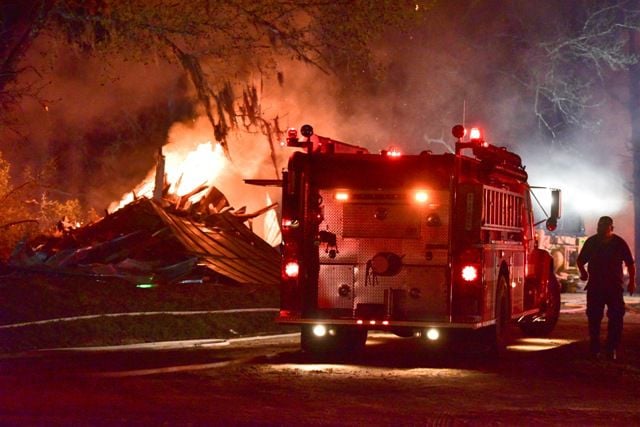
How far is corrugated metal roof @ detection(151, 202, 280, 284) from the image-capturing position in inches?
813

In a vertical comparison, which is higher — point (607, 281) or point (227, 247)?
point (227, 247)

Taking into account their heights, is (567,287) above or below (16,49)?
below

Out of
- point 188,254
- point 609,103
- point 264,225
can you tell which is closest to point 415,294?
point 188,254

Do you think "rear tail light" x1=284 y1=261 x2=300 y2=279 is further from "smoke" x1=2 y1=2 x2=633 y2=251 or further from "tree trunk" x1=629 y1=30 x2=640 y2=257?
"tree trunk" x1=629 y1=30 x2=640 y2=257

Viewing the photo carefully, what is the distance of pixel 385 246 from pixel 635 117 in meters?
21.5

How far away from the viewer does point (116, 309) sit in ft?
54.9

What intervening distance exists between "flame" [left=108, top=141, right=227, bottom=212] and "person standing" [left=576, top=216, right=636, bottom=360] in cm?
1307

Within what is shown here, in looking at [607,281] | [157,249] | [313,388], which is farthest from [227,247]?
[313,388]

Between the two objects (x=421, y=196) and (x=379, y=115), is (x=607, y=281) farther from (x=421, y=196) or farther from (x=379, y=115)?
(x=379, y=115)

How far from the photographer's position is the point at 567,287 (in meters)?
31.1

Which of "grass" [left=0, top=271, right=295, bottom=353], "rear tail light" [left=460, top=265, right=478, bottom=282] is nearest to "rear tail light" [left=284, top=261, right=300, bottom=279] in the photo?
"rear tail light" [left=460, top=265, right=478, bottom=282]

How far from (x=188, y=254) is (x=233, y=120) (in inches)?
252

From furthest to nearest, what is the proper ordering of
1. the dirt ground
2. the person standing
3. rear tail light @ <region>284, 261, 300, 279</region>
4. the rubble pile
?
the rubble pile → the person standing → rear tail light @ <region>284, 261, 300, 279</region> → the dirt ground

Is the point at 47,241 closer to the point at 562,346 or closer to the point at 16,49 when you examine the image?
the point at 16,49
